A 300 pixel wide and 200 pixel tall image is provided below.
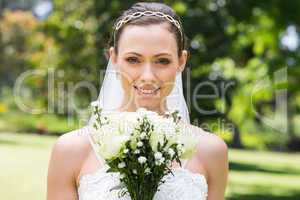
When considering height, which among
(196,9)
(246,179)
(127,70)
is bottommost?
(246,179)

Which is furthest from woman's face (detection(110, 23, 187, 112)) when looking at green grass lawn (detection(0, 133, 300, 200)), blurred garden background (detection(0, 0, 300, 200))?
green grass lawn (detection(0, 133, 300, 200))

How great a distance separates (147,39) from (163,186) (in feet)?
2.21

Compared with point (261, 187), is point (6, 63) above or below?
above

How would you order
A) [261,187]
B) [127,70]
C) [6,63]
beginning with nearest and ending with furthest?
[127,70] < [261,187] < [6,63]

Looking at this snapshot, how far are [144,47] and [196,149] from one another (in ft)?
1.83

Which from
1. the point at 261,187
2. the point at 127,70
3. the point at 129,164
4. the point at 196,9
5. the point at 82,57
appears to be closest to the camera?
the point at 129,164

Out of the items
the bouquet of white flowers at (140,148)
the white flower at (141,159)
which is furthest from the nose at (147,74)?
the white flower at (141,159)

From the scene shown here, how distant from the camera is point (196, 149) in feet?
9.61

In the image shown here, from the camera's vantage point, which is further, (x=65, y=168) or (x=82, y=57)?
(x=82, y=57)

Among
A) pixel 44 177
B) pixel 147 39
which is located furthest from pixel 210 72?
pixel 147 39

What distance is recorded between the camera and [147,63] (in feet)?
9.01

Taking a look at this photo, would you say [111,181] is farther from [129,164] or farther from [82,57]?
[82,57]

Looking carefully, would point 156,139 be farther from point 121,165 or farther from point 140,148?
point 121,165

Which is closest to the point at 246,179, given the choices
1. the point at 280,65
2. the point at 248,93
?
the point at 248,93
